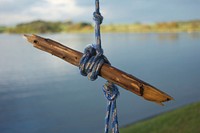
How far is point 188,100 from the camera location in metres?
9.81

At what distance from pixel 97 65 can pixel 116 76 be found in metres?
0.08

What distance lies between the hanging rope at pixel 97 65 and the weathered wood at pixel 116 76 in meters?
0.02

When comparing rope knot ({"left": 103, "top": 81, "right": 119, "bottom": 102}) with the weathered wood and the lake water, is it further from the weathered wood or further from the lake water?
the lake water

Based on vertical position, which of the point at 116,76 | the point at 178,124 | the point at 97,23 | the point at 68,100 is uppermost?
the point at 68,100

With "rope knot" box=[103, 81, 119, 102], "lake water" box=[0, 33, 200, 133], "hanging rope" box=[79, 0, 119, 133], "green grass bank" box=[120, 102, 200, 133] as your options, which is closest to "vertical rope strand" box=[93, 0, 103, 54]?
"hanging rope" box=[79, 0, 119, 133]

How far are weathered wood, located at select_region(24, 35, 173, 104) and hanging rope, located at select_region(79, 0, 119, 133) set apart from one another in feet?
0.07

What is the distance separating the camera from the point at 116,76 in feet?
2.94

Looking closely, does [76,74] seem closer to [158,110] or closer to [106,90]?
[158,110]

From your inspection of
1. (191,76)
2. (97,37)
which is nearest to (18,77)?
(191,76)

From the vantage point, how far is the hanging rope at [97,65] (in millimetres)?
953

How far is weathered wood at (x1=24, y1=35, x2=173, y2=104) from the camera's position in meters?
0.86

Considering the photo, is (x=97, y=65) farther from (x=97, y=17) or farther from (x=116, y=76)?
(x=97, y=17)

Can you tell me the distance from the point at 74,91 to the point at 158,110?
10.0ft

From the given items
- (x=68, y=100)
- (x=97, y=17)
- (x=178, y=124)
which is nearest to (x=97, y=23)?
(x=97, y=17)
